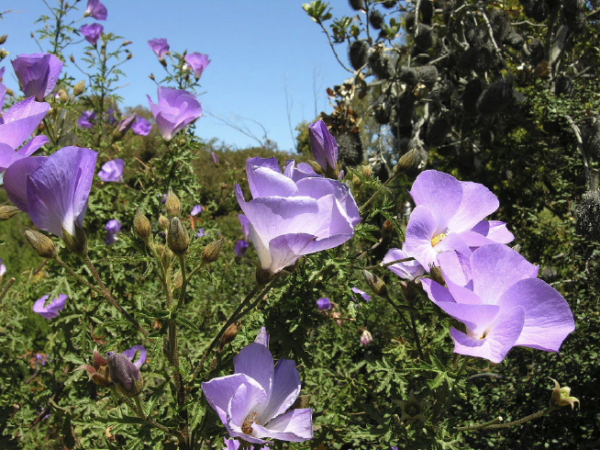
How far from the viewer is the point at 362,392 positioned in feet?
6.63

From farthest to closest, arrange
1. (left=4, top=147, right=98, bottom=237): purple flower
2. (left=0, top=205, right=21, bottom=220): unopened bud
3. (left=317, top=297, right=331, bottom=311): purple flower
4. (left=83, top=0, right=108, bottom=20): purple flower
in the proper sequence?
1. (left=83, top=0, right=108, bottom=20): purple flower
2. (left=317, top=297, right=331, bottom=311): purple flower
3. (left=0, top=205, right=21, bottom=220): unopened bud
4. (left=4, top=147, right=98, bottom=237): purple flower

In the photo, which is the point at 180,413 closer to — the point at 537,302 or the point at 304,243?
the point at 304,243

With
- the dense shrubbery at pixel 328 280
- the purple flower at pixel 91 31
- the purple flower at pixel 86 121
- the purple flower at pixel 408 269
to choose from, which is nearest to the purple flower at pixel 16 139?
the dense shrubbery at pixel 328 280

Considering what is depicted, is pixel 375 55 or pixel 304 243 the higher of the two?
pixel 304 243

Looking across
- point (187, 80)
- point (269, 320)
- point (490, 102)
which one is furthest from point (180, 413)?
point (490, 102)

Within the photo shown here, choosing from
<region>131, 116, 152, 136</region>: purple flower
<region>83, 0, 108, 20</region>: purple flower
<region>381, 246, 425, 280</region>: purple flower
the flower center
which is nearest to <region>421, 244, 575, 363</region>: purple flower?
the flower center

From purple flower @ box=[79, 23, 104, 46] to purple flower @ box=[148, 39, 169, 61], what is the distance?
513mm

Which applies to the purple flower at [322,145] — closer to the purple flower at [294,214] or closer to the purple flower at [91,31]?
the purple flower at [294,214]

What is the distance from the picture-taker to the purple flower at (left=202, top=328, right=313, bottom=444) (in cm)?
79

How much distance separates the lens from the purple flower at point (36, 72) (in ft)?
4.27

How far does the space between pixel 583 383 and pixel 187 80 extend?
2982mm

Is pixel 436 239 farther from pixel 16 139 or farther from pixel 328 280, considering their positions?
pixel 16 139

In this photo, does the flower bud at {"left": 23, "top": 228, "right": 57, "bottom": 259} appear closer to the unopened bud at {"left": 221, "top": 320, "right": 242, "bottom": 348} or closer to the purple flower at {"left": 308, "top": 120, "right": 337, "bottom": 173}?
the unopened bud at {"left": 221, "top": 320, "right": 242, "bottom": 348}

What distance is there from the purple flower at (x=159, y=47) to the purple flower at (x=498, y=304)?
265cm
